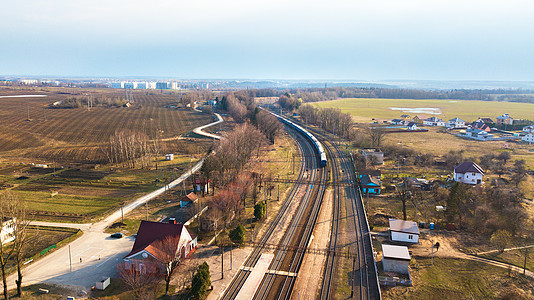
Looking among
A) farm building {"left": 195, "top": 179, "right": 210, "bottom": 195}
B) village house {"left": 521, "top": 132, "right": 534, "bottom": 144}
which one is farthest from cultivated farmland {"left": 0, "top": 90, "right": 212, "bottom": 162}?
village house {"left": 521, "top": 132, "right": 534, "bottom": 144}

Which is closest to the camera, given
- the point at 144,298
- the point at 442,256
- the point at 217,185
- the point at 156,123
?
the point at 144,298

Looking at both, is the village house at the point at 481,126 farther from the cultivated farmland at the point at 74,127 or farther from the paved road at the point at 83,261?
the paved road at the point at 83,261

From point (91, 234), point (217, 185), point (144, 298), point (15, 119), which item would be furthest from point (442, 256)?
point (15, 119)

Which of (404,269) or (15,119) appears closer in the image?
(404,269)

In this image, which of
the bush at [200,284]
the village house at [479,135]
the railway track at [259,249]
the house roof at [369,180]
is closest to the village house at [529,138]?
the village house at [479,135]

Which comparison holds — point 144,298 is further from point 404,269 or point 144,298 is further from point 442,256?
point 442,256

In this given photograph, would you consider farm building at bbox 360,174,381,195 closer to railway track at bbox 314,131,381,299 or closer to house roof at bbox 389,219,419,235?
railway track at bbox 314,131,381,299
